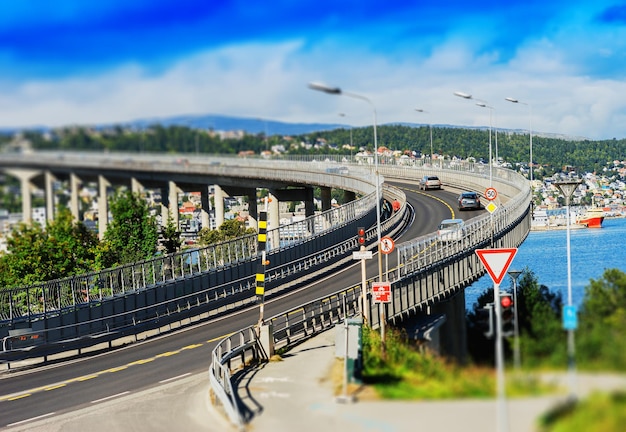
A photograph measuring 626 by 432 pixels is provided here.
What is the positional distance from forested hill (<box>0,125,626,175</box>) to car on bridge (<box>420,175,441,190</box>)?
19.5 m

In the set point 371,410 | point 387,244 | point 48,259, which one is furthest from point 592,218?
point 48,259

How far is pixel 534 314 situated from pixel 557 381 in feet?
9.70

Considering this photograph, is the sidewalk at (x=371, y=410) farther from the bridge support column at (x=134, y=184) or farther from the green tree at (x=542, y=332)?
the bridge support column at (x=134, y=184)

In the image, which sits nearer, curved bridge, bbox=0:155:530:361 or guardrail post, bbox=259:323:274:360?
guardrail post, bbox=259:323:274:360

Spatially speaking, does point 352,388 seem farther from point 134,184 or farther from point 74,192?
point 134,184

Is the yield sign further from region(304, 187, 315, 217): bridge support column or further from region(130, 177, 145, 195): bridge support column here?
region(304, 187, 315, 217): bridge support column

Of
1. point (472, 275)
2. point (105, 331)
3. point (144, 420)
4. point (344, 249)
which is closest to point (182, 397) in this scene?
point (144, 420)

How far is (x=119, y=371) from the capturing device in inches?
1277

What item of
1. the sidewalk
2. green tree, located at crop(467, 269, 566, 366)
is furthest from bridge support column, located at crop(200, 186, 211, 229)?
green tree, located at crop(467, 269, 566, 366)

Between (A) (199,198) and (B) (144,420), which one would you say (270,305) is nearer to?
(B) (144,420)

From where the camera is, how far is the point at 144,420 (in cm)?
2370

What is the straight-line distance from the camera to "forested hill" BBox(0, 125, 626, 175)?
20.7m

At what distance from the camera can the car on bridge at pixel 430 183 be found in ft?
323

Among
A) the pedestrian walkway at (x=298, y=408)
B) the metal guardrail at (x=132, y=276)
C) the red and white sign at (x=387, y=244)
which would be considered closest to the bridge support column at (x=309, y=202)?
the metal guardrail at (x=132, y=276)
